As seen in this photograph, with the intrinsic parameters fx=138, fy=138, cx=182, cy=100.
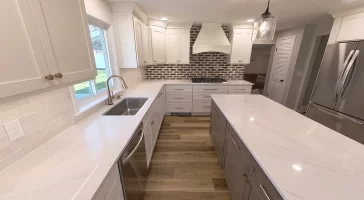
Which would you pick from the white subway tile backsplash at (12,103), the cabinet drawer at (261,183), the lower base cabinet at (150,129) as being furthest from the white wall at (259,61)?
the white subway tile backsplash at (12,103)

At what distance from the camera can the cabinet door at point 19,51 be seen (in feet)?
2.09

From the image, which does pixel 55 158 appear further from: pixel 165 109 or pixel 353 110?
pixel 353 110

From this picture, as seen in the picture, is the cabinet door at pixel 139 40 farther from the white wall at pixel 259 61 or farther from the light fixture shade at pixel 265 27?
the white wall at pixel 259 61

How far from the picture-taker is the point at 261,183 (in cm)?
88

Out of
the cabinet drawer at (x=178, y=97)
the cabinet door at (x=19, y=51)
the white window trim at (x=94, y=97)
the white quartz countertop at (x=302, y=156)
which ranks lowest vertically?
the cabinet drawer at (x=178, y=97)

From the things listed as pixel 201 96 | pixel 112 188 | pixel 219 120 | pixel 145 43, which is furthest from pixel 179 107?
pixel 112 188

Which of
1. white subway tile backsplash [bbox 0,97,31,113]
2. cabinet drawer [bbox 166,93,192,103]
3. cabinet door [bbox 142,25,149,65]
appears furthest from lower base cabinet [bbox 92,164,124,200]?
cabinet drawer [bbox 166,93,192,103]

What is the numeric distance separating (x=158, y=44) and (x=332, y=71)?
130 inches

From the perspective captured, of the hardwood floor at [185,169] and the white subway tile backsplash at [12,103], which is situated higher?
the white subway tile backsplash at [12,103]

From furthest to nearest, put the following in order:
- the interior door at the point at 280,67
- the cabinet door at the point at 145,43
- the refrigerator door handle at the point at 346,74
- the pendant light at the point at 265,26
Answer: the interior door at the point at 280,67, the cabinet door at the point at 145,43, the refrigerator door handle at the point at 346,74, the pendant light at the point at 265,26

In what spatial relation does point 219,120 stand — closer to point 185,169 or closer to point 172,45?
point 185,169

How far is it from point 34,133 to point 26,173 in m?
0.31

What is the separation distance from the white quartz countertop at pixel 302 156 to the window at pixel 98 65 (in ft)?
5.79

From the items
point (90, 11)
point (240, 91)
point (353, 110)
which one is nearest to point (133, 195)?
point (90, 11)
